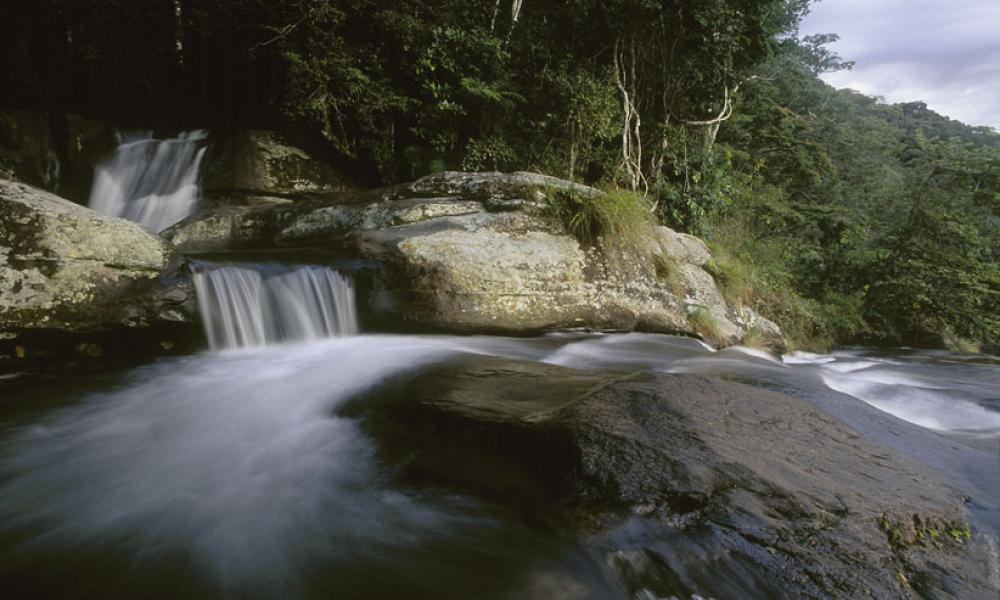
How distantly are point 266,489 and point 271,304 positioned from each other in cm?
264

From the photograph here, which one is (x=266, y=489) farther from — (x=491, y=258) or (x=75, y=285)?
(x=491, y=258)

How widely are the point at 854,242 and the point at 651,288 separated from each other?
7.55 m

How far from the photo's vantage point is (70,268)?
3.53 meters

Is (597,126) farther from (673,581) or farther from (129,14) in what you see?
(129,14)

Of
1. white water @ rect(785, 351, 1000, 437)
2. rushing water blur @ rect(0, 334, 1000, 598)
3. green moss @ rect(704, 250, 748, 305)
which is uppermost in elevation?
green moss @ rect(704, 250, 748, 305)

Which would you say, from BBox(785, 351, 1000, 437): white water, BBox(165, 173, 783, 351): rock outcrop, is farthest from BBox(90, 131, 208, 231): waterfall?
BBox(785, 351, 1000, 437): white water

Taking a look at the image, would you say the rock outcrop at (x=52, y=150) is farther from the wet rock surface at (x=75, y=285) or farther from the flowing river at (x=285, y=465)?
the flowing river at (x=285, y=465)

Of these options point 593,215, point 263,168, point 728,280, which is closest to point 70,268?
point 593,215

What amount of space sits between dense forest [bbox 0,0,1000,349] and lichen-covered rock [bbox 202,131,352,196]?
489 millimetres

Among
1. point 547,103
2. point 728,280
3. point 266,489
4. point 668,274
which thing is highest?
point 547,103

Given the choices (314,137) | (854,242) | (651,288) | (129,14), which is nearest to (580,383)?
(651,288)

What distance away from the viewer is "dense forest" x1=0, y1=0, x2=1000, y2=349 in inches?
305

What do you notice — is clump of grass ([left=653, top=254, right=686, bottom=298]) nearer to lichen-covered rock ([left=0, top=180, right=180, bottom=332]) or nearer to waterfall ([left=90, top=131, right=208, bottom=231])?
lichen-covered rock ([left=0, top=180, right=180, bottom=332])

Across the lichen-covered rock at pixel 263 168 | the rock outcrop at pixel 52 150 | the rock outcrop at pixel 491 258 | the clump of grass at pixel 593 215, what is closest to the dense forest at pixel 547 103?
the lichen-covered rock at pixel 263 168
